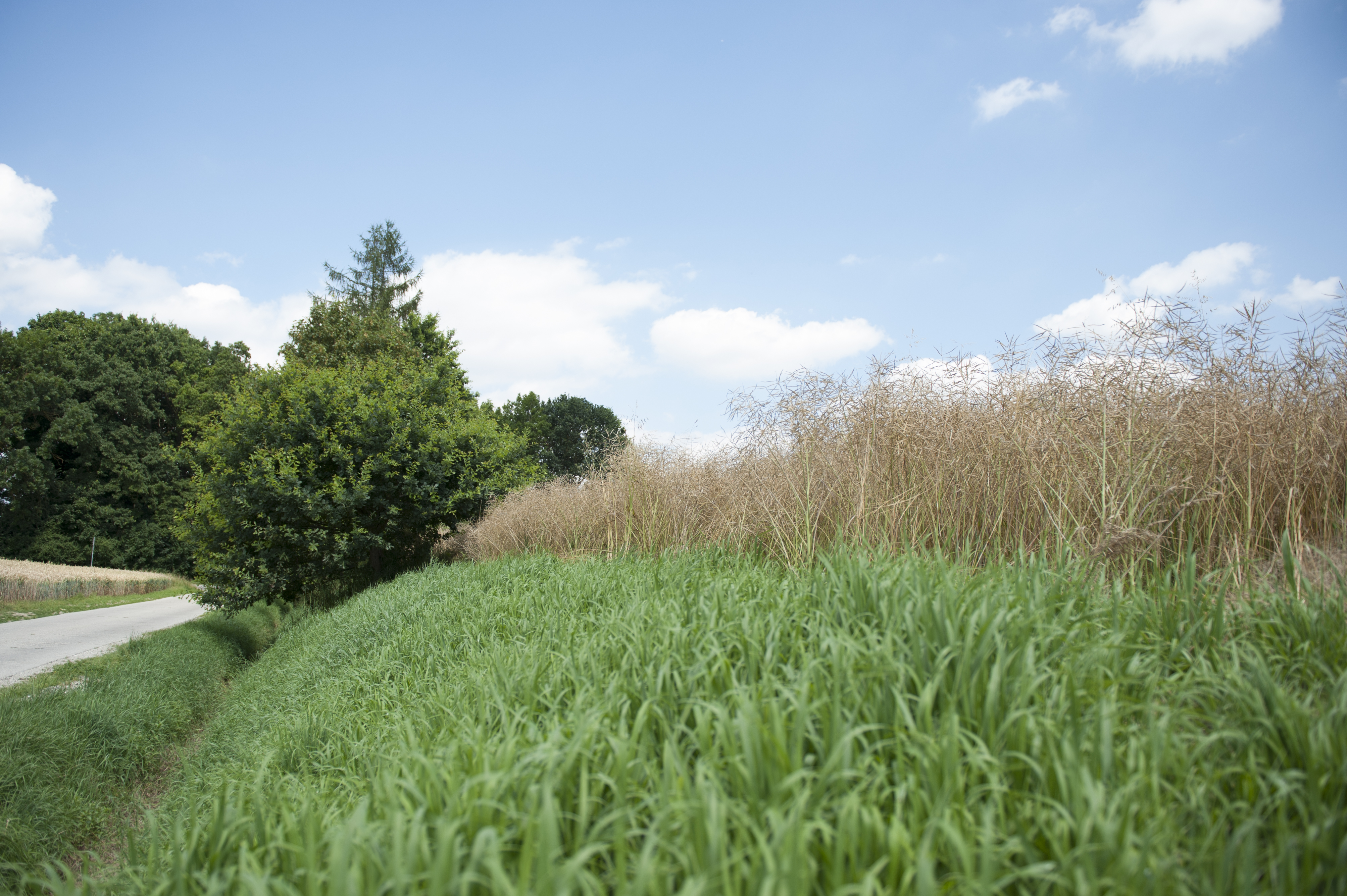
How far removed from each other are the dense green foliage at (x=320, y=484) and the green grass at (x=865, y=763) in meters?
10.1

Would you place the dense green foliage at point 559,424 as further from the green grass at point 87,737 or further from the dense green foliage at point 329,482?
the green grass at point 87,737

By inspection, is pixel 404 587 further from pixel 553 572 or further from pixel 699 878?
pixel 699 878

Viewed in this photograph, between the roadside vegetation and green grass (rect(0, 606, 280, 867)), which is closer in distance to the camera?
the roadside vegetation

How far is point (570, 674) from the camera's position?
2.98 m

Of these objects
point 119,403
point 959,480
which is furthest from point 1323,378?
point 119,403

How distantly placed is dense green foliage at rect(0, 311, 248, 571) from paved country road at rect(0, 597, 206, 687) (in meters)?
15.9

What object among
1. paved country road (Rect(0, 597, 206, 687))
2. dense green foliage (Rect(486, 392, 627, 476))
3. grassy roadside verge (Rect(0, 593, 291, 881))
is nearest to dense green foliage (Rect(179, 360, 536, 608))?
paved country road (Rect(0, 597, 206, 687))

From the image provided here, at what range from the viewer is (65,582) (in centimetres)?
2062

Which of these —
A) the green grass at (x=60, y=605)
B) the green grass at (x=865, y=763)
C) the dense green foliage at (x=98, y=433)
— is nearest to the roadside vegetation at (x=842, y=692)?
the green grass at (x=865, y=763)

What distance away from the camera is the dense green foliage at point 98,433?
30.0m

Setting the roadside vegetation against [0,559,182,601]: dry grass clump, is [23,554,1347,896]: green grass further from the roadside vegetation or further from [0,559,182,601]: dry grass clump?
[0,559,182,601]: dry grass clump

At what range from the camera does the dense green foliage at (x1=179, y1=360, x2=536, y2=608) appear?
489 inches

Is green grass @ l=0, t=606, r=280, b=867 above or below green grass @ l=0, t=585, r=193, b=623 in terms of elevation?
above

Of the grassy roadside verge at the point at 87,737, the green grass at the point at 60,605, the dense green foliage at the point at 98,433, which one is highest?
the dense green foliage at the point at 98,433
